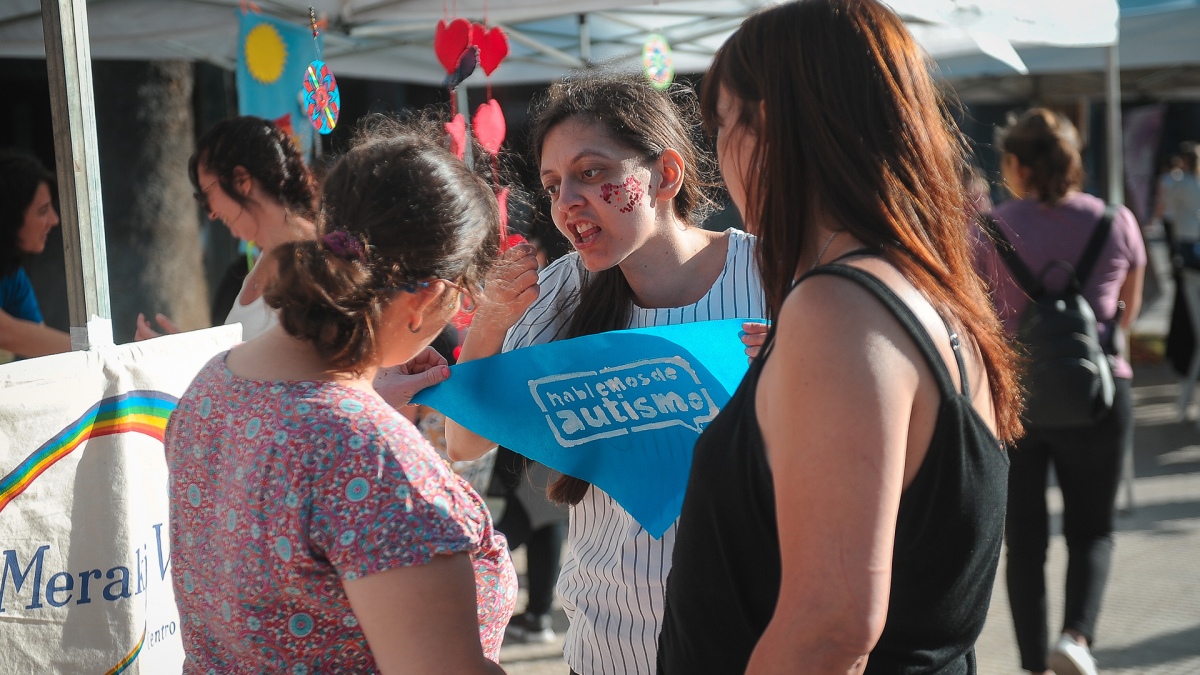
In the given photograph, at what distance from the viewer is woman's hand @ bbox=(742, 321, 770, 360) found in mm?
1560

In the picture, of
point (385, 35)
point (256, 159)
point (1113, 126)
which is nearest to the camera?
point (256, 159)

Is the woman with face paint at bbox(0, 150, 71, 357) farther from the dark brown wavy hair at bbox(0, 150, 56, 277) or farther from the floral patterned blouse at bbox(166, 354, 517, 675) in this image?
the floral patterned blouse at bbox(166, 354, 517, 675)

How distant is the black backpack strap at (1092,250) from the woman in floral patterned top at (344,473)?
8.78ft

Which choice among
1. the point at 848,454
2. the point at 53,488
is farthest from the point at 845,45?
the point at 53,488

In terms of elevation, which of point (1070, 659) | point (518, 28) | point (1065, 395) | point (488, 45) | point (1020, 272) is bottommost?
point (1070, 659)

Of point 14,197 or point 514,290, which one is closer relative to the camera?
point 514,290

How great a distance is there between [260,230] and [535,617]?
6.34ft

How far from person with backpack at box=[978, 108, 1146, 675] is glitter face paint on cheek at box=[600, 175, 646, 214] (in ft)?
5.62

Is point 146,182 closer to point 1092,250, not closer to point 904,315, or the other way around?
point 1092,250

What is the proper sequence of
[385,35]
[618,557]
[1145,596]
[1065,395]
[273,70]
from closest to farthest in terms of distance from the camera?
[618,557] → [1065,395] → [273,70] → [1145,596] → [385,35]

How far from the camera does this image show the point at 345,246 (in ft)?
3.80

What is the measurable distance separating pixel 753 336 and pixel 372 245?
640mm

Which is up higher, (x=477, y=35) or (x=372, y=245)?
(x=477, y=35)

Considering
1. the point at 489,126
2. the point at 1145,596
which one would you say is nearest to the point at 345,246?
the point at 489,126
